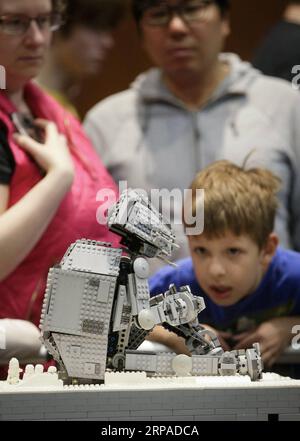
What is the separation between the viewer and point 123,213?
1309 millimetres

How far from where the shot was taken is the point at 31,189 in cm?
148

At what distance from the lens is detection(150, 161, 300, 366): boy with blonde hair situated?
1.50 metres

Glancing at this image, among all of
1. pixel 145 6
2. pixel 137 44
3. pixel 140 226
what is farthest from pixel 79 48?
pixel 140 226

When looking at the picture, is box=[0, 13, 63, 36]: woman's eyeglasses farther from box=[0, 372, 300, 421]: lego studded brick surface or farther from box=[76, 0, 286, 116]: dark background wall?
box=[76, 0, 286, 116]: dark background wall

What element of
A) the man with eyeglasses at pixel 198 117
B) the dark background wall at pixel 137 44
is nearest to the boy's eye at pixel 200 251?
the man with eyeglasses at pixel 198 117

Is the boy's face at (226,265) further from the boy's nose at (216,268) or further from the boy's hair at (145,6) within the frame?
the boy's hair at (145,6)

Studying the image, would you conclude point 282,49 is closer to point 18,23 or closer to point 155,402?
point 18,23

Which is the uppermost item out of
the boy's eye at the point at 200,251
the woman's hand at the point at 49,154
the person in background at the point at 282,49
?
the person in background at the point at 282,49

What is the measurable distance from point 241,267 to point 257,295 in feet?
0.27

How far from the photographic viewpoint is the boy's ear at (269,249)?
158 cm

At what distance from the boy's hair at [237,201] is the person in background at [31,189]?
145 mm

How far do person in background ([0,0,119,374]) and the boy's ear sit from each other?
24 centimetres

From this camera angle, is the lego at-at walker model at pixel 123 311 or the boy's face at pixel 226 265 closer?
Answer: the lego at-at walker model at pixel 123 311
